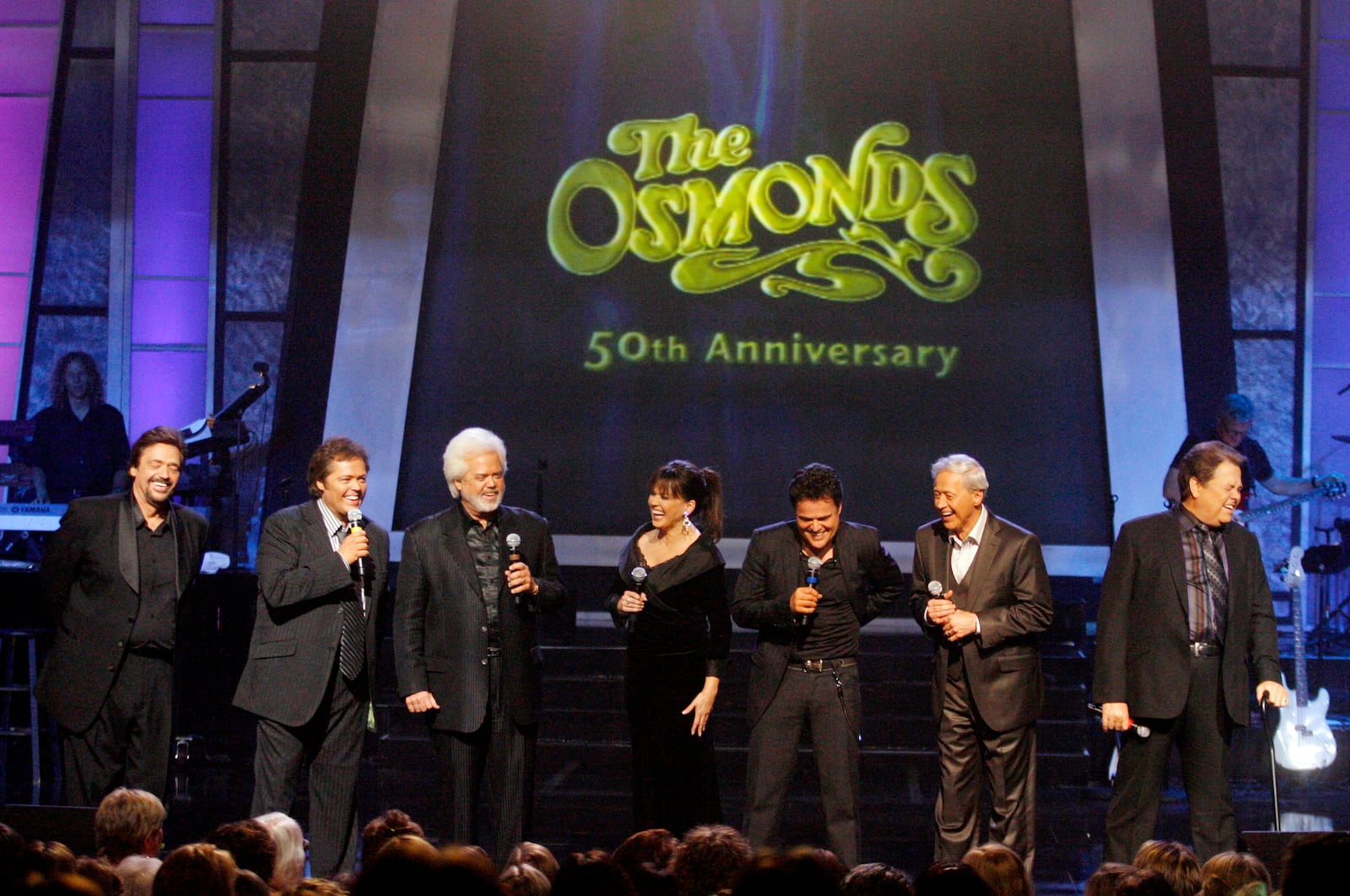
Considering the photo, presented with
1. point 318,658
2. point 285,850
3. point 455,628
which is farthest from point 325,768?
point 285,850

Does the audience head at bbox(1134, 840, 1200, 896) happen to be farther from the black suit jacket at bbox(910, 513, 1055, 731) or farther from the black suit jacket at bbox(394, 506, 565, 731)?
the black suit jacket at bbox(394, 506, 565, 731)

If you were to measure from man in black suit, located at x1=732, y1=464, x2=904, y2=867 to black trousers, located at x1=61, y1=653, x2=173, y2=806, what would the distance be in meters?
1.84

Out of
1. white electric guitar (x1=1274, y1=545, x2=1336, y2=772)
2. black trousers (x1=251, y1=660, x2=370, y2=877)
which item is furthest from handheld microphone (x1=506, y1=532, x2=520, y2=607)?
white electric guitar (x1=1274, y1=545, x2=1336, y2=772)

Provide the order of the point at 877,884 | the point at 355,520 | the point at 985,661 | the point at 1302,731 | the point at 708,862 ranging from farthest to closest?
the point at 1302,731 < the point at 985,661 < the point at 355,520 < the point at 708,862 < the point at 877,884

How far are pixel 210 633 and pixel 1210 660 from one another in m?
4.52

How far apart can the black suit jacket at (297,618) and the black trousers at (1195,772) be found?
2.34 meters

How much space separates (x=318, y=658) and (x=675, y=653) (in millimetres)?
1117

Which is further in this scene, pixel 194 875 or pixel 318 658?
pixel 318 658

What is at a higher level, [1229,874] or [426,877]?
[426,877]

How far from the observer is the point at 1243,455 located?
24.9 ft

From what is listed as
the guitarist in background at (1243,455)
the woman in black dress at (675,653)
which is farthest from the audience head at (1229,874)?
the guitarist in background at (1243,455)

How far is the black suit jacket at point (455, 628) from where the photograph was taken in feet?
13.7

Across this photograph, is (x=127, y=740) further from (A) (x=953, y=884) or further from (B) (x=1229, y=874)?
(B) (x=1229, y=874)

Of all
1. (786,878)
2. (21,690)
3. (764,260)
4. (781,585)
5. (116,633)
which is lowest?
(786,878)
